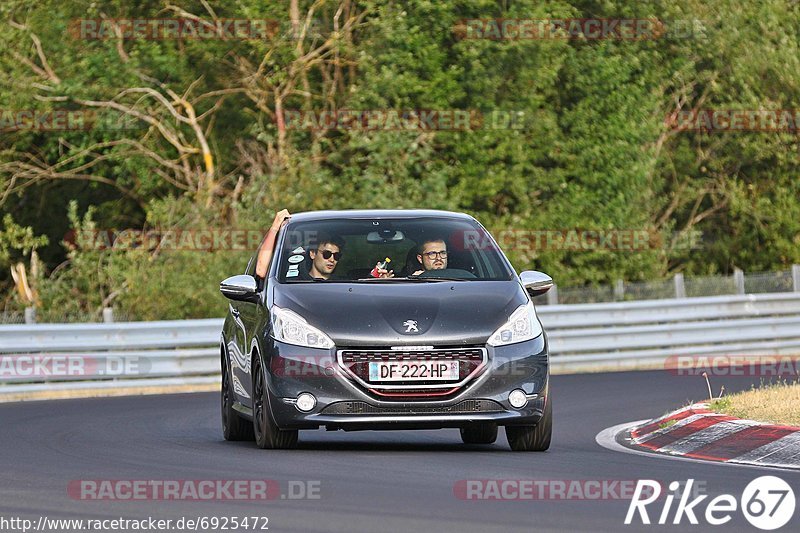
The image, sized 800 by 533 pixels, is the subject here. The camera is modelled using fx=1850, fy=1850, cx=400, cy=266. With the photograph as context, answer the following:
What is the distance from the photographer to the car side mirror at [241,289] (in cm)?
1268

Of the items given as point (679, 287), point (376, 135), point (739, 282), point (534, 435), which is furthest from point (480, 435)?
point (376, 135)

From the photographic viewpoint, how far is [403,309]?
11.8 meters

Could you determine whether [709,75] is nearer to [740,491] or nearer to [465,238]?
[465,238]

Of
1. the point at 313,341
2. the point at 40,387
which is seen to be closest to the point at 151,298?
the point at 40,387

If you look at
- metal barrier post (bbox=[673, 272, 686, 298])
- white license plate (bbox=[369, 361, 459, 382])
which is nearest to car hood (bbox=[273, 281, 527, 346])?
white license plate (bbox=[369, 361, 459, 382])

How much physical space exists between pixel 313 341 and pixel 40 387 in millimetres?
10042

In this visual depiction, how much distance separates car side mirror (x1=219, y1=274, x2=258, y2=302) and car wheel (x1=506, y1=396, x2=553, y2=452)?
201cm

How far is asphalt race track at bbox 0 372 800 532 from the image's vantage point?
8594 millimetres

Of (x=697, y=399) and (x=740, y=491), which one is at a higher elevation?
(x=740, y=491)

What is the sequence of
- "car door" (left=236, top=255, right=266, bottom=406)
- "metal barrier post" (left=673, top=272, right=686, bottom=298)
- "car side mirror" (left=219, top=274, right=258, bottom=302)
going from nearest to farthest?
"car door" (left=236, top=255, right=266, bottom=406) < "car side mirror" (left=219, top=274, right=258, bottom=302) < "metal barrier post" (left=673, top=272, right=686, bottom=298)

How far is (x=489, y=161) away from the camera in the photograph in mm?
31156

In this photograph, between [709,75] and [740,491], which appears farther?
[709,75]

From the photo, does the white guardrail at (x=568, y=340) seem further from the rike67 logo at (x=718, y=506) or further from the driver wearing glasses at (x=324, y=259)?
the rike67 logo at (x=718, y=506)

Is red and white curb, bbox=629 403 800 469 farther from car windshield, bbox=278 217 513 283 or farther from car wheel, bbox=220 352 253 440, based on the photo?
car wheel, bbox=220 352 253 440
